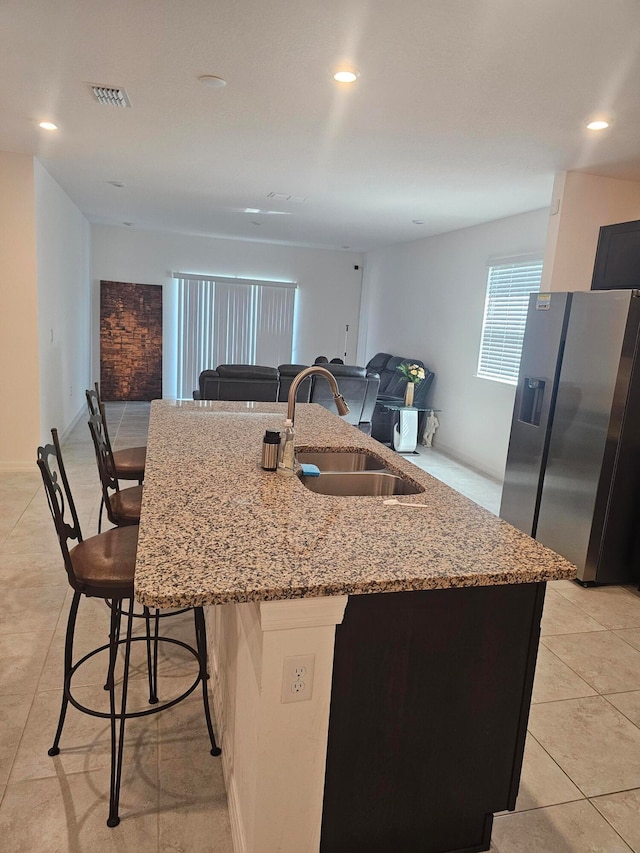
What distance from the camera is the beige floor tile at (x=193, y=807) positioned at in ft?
5.19

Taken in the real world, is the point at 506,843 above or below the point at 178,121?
below

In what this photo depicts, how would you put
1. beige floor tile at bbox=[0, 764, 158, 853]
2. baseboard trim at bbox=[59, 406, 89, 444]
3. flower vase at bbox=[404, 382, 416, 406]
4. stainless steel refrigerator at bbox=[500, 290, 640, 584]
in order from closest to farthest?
beige floor tile at bbox=[0, 764, 158, 853] < stainless steel refrigerator at bbox=[500, 290, 640, 584] < baseboard trim at bbox=[59, 406, 89, 444] < flower vase at bbox=[404, 382, 416, 406]

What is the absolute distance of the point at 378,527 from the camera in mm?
1527

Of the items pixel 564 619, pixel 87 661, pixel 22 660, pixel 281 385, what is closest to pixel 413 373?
pixel 281 385

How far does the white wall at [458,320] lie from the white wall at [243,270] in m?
1.47

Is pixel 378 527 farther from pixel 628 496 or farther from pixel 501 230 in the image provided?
pixel 501 230

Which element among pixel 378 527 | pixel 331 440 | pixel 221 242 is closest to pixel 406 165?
pixel 331 440

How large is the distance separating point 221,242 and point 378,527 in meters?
8.56

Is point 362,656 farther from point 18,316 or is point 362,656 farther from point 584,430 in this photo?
point 18,316

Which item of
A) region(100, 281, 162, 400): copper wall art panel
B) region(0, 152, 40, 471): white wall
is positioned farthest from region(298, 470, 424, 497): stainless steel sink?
region(100, 281, 162, 400): copper wall art panel

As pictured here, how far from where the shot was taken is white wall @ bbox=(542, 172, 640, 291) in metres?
3.97

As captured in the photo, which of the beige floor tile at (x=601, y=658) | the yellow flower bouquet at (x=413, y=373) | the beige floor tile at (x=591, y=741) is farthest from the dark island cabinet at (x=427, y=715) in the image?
the yellow flower bouquet at (x=413, y=373)

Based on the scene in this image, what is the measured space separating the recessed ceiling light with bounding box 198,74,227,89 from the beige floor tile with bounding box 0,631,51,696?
8.91 ft

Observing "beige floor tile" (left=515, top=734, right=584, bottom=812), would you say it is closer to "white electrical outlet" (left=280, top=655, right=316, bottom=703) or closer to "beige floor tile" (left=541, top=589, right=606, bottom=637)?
"beige floor tile" (left=541, top=589, right=606, bottom=637)
